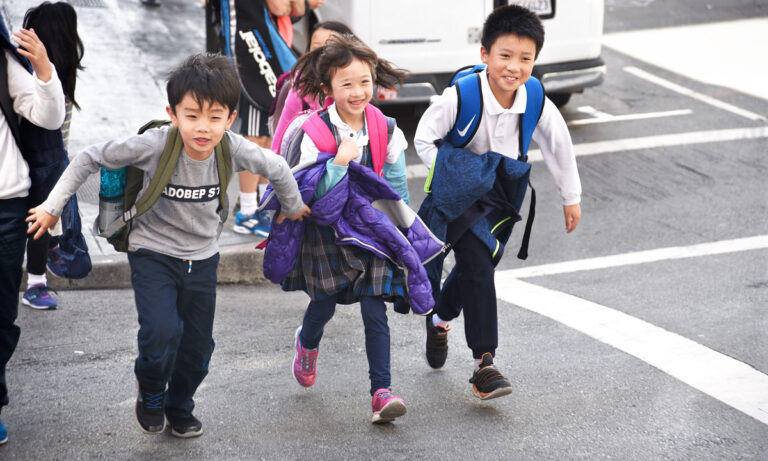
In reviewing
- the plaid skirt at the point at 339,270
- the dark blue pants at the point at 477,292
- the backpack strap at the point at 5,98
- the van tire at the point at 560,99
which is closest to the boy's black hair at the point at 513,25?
the dark blue pants at the point at 477,292

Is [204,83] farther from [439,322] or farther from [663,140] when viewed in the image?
[663,140]

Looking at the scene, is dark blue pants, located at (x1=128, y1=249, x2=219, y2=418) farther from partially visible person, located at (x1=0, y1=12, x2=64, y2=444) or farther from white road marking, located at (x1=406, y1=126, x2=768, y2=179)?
white road marking, located at (x1=406, y1=126, x2=768, y2=179)

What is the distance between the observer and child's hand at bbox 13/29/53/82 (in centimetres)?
382

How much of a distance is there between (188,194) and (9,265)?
2.76 ft

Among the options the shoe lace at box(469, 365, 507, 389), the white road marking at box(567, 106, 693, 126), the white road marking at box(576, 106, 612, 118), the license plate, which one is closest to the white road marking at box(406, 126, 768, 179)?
the white road marking at box(567, 106, 693, 126)

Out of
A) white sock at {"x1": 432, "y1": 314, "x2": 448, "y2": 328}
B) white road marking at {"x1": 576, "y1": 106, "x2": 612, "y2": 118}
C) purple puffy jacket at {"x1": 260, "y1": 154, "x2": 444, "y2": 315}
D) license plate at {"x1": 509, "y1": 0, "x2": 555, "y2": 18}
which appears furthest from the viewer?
white road marking at {"x1": 576, "y1": 106, "x2": 612, "y2": 118}

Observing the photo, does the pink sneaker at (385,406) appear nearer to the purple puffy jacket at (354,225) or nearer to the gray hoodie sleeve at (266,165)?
the purple puffy jacket at (354,225)

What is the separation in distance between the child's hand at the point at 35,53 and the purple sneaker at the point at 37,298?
2.20 meters

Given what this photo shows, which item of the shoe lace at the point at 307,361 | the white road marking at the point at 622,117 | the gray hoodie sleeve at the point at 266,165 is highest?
the gray hoodie sleeve at the point at 266,165

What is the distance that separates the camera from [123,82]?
10.0m

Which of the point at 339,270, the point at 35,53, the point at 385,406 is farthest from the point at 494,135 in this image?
the point at 35,53

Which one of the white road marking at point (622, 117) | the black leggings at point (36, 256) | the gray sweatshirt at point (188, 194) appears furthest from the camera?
the white road marking at point (622, 117)

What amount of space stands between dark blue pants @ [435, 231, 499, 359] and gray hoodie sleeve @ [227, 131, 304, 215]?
98 cm

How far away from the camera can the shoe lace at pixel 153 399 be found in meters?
3.99
